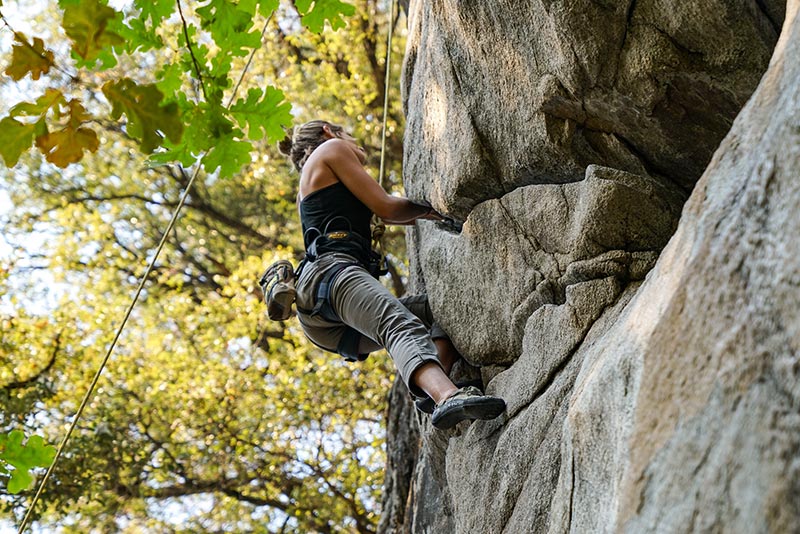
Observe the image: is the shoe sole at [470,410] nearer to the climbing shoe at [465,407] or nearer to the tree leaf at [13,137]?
the climbing shoe at [465,407]

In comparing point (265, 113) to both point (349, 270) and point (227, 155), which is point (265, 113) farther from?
point (349, 270)

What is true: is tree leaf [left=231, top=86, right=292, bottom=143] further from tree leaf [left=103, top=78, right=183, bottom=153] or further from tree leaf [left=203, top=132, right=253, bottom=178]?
tree leaf [left=103, top=78, right=183, bottom=153]

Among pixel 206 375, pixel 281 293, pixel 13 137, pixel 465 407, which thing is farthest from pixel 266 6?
pixel 206 375

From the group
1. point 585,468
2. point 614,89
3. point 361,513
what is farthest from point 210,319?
point 585,468

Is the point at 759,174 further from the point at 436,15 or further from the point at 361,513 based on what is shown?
the point at 361,513

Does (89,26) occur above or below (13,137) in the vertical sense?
above

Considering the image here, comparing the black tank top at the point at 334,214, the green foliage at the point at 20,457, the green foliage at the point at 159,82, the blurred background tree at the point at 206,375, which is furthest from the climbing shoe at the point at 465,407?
the blurred background tree at the point at 206,375

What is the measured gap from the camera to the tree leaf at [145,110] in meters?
2.08

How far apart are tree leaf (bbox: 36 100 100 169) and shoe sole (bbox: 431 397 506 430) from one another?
2408 mm

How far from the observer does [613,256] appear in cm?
407

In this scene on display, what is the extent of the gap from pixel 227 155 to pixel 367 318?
2.06 m

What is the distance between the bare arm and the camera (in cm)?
524

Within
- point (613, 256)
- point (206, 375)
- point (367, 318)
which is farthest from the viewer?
point (206, 375)

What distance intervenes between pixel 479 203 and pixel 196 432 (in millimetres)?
7459
